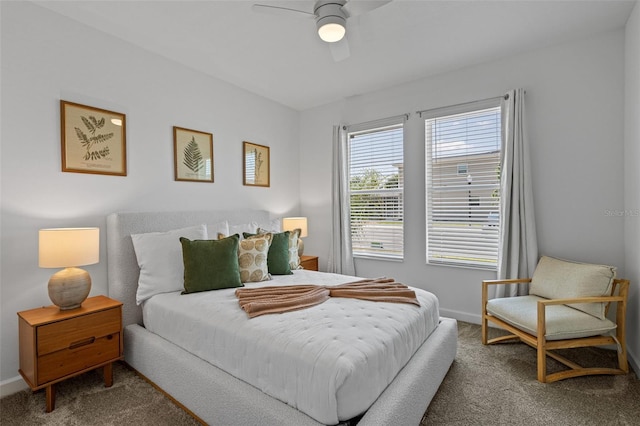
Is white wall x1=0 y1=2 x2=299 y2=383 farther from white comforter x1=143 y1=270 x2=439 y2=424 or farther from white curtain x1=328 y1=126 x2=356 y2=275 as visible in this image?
white curtain x1=328 y1=126 x2=356 y2=275

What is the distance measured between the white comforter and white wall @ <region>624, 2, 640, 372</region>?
1557 millimetres

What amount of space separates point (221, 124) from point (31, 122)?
1.70 m

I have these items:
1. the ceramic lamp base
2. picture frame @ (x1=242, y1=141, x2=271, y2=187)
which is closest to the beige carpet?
the ceramic lamp base

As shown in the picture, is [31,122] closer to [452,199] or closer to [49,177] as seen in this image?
[49,177]

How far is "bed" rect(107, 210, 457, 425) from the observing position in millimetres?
1516

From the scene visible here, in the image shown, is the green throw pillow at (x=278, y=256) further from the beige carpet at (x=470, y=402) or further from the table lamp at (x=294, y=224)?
the beige carpet at (x=470, y=402)

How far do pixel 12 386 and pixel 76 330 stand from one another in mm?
663

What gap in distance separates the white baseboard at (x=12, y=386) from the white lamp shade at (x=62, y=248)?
887mm

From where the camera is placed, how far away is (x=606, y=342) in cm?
225

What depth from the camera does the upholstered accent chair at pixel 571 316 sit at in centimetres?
223

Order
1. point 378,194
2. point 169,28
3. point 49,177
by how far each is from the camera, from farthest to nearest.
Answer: point 378,194
point 169,28
point 49,177

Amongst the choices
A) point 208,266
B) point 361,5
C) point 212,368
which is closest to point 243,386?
point 212,368

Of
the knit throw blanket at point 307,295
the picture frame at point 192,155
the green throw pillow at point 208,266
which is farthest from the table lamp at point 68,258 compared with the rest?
the picture frame at point 192,155

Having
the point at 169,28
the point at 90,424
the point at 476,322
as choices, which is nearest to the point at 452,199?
the point at 476,322
